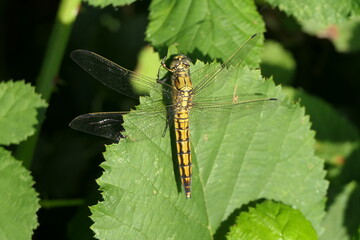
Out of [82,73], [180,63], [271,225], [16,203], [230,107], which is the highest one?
[180,63]

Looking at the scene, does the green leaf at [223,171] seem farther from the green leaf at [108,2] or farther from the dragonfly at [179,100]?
the green leaf at [108,2]

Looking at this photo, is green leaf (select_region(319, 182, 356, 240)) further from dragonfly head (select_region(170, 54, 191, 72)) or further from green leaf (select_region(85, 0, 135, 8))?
green leaf (select_region(85, 0, 135, 8))

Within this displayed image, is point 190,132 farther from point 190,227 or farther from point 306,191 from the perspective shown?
point 306,191

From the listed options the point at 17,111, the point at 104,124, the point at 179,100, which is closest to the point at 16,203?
the point at 17,111

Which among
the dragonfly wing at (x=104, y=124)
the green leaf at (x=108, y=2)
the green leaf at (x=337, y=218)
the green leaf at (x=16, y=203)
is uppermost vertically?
the green leaf at (x=108, y=2)

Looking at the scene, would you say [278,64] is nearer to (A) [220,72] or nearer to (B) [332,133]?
(B) [332,133]

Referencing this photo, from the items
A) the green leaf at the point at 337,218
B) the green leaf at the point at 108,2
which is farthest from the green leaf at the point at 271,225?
the green leaf at the point at 108,2

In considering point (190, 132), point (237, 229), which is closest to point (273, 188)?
point (237, 229)
